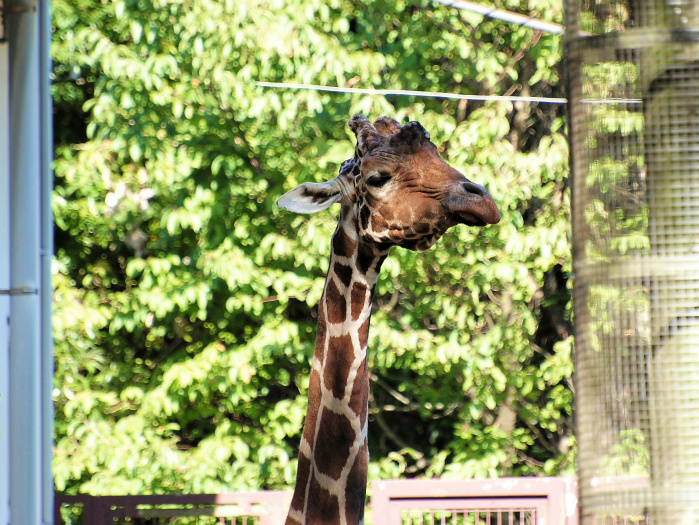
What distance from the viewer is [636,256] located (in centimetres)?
127

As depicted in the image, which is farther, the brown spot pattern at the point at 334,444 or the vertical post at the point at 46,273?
the vertical post at the point at 46,273

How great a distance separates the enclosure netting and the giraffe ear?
161cm

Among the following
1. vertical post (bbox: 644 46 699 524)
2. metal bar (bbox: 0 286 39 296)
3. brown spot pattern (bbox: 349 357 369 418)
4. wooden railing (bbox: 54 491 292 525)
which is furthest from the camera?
wooden railing (bbox: 54 491 292 525)

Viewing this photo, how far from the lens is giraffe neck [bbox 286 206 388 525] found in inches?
113

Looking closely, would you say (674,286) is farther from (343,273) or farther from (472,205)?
(343,273)

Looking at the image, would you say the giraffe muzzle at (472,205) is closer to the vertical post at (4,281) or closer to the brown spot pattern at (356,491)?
the brown spot pattern at (356,491)

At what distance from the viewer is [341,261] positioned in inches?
119

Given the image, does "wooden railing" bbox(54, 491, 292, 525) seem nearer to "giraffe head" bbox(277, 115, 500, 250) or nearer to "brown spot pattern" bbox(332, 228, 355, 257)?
"brown spot pattern" bbox(332, 228, 355, 257)

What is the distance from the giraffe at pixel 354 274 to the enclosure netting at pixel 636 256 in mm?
1323

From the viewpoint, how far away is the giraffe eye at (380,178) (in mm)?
2867

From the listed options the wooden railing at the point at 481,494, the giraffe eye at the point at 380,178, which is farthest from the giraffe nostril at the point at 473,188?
the wooden railing at the point at 481,494

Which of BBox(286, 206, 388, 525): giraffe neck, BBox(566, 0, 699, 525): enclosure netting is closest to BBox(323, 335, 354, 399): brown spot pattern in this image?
BBox(286, 206, 388, 525): giraffe neck

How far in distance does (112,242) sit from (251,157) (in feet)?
6.02

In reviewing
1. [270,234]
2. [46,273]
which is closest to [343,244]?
[46,273]
